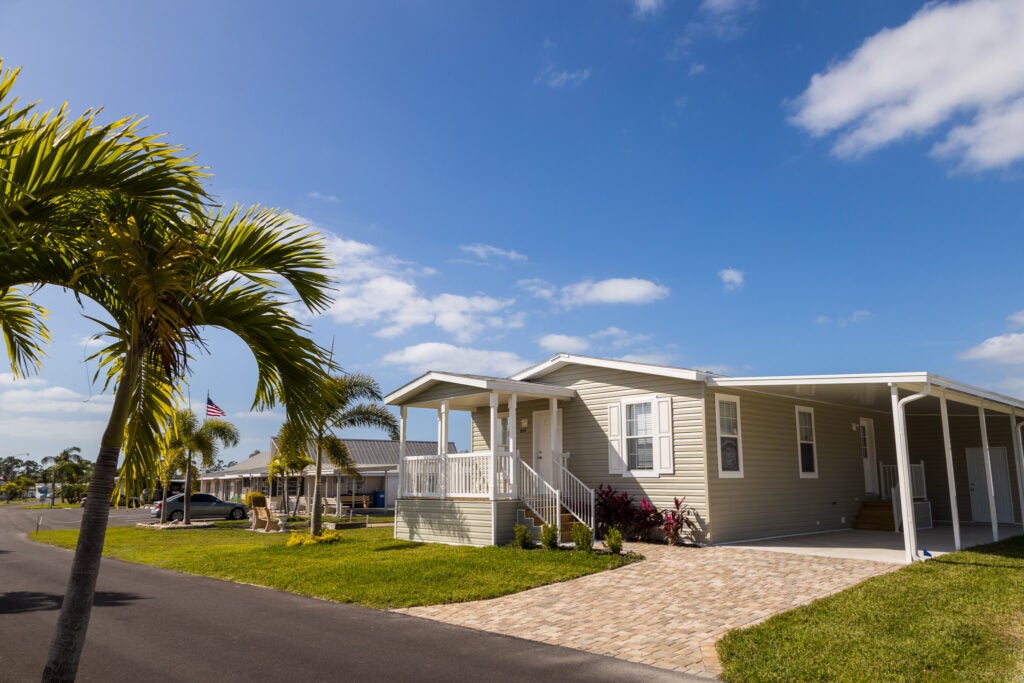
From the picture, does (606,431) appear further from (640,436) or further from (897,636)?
(897,636)

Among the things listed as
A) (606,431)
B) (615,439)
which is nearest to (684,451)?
(615,439)

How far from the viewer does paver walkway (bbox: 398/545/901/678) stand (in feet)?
25.3

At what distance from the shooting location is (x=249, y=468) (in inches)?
1916

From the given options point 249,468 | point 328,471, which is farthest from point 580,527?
point 249,468

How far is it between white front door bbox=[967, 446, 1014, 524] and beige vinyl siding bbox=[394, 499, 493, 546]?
13.9 meters

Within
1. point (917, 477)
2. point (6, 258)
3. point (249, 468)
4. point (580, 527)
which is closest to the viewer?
point (6, 258)

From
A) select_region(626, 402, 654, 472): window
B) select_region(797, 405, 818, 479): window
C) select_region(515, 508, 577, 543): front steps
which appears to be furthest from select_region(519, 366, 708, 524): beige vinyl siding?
select_region(797, 405, 818, 479): window

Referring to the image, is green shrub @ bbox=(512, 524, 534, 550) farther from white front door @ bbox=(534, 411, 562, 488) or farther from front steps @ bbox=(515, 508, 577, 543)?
white front door @ bbox=(534, 411, 562, 488)

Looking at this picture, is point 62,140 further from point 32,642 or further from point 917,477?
point 917,477

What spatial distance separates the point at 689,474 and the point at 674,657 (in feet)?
26.6

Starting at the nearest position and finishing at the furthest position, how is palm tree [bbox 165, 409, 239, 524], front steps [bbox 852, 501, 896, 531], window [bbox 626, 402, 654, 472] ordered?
window [bbox 626, 402, 654, 472] → front steps [bbox 852, 501, 896, 531] → palm tree [bbox 165, 409, 239, 524]

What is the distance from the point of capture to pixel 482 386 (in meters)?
15.9

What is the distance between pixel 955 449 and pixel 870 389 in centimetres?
837

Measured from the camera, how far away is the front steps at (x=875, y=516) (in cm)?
1834
